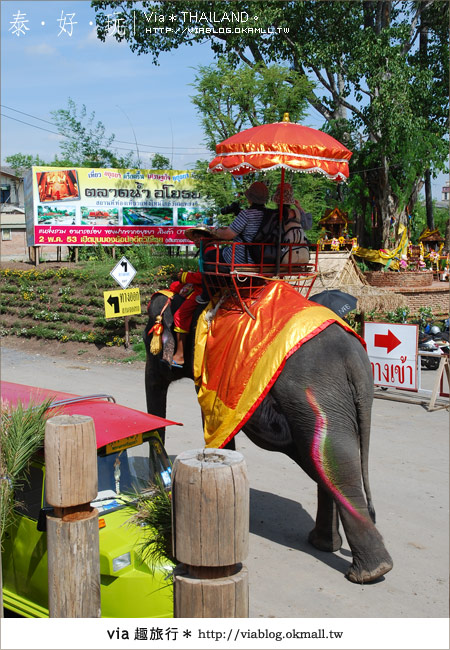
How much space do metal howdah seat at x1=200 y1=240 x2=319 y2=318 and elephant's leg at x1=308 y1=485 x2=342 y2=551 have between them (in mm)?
1727

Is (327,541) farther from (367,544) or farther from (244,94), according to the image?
(244,94)

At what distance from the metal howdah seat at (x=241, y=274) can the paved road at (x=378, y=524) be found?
83.4 inches

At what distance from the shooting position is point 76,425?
274cm

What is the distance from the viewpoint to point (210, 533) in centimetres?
224

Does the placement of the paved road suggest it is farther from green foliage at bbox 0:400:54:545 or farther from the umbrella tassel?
green foliage at bbox 0:400:54:545

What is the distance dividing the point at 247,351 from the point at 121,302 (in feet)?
34.2

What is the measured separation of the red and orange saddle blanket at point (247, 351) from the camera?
5031mm

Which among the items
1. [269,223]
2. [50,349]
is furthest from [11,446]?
[50,349]

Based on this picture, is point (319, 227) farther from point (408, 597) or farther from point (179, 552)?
point (179, 552)

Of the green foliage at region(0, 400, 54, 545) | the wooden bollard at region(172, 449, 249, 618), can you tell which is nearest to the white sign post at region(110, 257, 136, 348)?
the green foliage at region(0, 400, 54, 545)

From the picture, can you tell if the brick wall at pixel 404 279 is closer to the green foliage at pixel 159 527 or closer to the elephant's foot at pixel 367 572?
the elephant's foot at pixel 367 572

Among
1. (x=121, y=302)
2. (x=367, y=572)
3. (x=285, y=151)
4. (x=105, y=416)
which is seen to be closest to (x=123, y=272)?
(x=121, y=302)

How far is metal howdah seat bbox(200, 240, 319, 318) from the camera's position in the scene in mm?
5483

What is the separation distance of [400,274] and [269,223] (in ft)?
42.1
